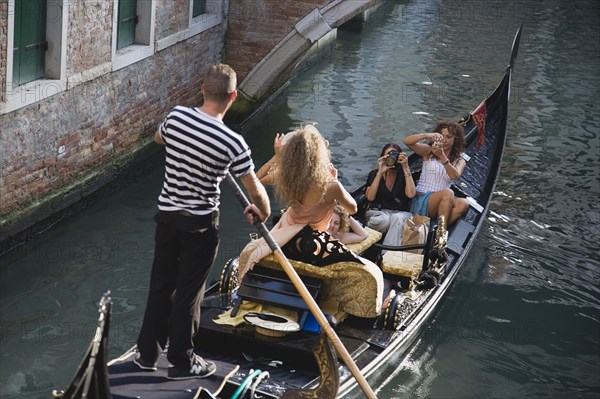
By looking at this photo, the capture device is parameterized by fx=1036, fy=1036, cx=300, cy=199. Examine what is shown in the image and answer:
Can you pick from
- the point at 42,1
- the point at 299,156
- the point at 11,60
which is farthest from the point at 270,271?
the point at 42,1

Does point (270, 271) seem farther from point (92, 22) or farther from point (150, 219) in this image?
point (92, 22)

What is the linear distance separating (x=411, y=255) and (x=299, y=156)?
1065mm

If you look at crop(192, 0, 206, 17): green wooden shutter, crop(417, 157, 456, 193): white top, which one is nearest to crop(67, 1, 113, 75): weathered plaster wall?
crop(192, 0, 206, 17): green wooden shutter

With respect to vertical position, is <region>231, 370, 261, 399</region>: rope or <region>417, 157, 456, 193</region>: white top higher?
<region>417, 157, 456, 193</region>: white top

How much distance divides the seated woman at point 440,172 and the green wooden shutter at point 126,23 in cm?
194

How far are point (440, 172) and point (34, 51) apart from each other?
188 cm

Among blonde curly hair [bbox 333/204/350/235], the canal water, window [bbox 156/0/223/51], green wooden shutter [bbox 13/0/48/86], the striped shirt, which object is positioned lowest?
the canal water

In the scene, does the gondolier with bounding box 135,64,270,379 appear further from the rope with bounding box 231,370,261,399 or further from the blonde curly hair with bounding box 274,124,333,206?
the blonde curly hair with bounding box 274,124,333,206

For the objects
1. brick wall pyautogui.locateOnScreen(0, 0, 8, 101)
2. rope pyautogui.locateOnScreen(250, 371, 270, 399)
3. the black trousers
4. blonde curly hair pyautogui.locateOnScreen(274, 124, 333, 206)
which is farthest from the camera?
brick wall pyautogui.locateOnScreen(0, 0, 8, 101)

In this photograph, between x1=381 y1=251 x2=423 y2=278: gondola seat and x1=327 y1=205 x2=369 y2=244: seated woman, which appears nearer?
x1=327 y1=205 x2=369 y2=244: seated woman

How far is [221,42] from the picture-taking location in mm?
6879

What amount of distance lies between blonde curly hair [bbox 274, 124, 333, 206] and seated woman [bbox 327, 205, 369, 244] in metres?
0.53

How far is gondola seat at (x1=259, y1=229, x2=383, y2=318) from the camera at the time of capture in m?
3.13

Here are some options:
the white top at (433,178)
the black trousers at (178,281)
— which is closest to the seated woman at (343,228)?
the white top at (433,178)
